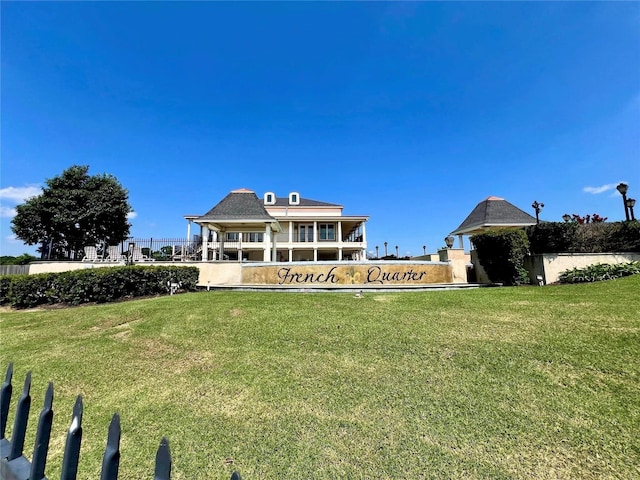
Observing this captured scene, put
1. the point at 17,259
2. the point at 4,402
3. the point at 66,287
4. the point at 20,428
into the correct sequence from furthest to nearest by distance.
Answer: the point at 17,259 → the point at 66,287 → the point at 4,402 → the point at 20,428

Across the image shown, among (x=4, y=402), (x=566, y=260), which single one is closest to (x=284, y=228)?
(x=566, y=260)

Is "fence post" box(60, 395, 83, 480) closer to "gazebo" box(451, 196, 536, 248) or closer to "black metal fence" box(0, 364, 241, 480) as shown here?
"black metal fence" box(0, 364, 241, 480)

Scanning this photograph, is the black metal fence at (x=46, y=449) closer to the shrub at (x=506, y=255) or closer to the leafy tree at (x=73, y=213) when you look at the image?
the shrub at (x=506, y=255)

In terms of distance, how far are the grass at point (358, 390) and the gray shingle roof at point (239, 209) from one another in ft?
47.5

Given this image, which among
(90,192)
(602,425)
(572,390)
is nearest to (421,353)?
(572,390)

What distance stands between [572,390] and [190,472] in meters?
4.07

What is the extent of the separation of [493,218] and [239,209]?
19354 mm

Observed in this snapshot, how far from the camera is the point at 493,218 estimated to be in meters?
24.2

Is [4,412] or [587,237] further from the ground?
[587,237]

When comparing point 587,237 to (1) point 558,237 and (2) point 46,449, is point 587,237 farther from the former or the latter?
(2) point 46,449

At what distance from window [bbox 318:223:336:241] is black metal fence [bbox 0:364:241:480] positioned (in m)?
32.8

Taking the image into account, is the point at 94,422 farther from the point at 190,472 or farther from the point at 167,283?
the point at 167,283

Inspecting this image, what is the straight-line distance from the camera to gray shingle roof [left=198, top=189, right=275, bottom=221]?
68.0 feet

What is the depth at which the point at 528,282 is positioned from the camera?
39.7 ft
